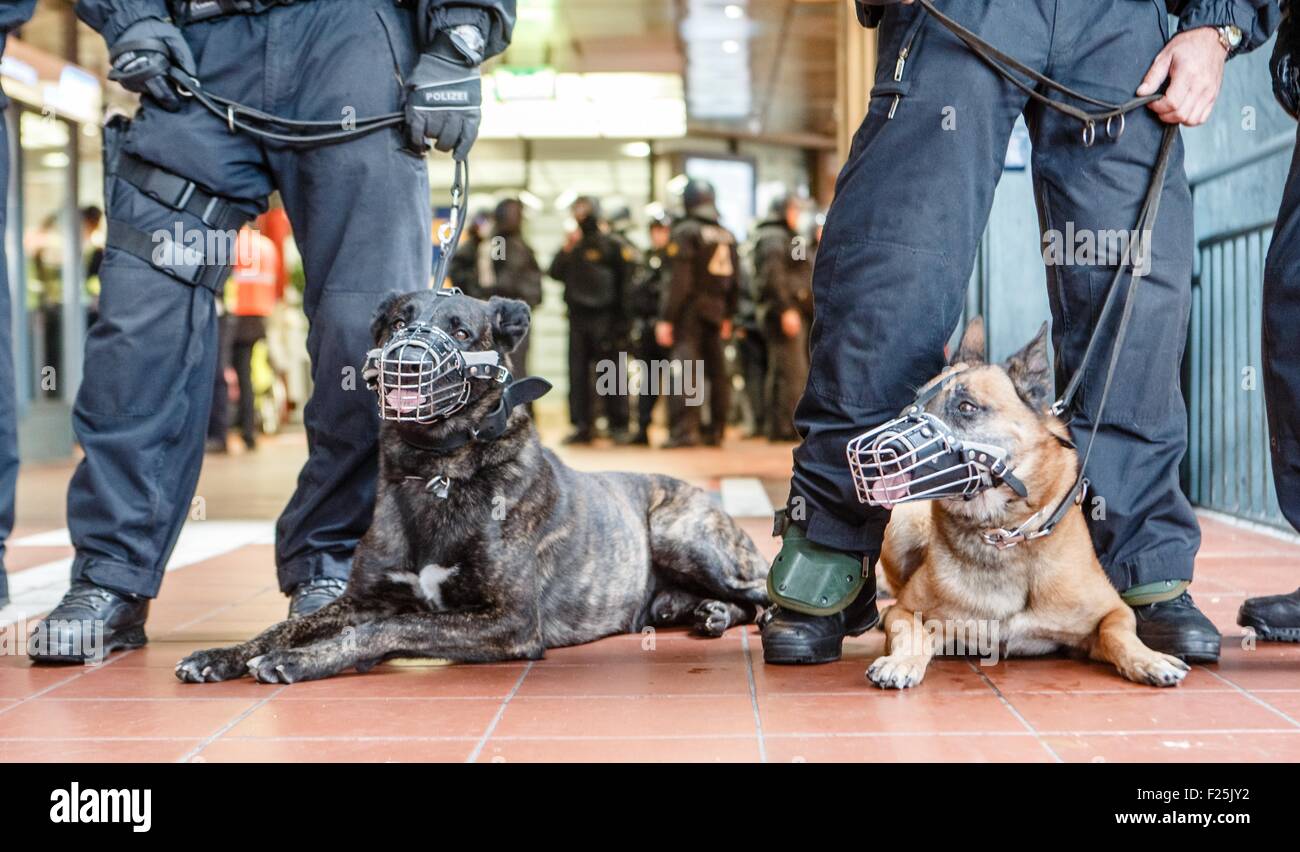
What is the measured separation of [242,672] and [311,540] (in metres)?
0.52

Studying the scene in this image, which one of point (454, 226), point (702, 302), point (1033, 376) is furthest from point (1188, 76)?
point (702, 302)

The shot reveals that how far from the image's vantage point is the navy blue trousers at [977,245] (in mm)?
2607

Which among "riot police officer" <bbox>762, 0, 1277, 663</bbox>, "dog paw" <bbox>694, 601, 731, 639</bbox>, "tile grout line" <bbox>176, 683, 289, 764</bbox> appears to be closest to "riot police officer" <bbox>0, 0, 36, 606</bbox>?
"tile grout line" <bbox>176, 683, 289, 764</bbox>

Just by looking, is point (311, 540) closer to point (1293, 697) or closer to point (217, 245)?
point (217, 245)

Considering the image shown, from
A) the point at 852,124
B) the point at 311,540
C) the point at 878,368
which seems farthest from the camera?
the point at 852,124

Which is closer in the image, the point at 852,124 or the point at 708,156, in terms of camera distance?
the point at 852,124

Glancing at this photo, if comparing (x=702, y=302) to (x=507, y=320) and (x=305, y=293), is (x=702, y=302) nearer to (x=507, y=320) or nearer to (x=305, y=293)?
(x=305, y=293)

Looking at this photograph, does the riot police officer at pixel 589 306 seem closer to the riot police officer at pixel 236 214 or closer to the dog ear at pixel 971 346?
the riot police officer at pixel 236 214

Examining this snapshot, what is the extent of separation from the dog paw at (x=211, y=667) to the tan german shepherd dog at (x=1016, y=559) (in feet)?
4.36

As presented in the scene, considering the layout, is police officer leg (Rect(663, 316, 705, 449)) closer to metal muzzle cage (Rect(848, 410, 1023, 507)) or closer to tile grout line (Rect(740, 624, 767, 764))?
tile grout line (Rect(740, 624, 767, 764))

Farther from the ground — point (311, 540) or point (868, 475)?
point (868, 475)

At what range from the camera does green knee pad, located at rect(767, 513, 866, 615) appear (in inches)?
106
